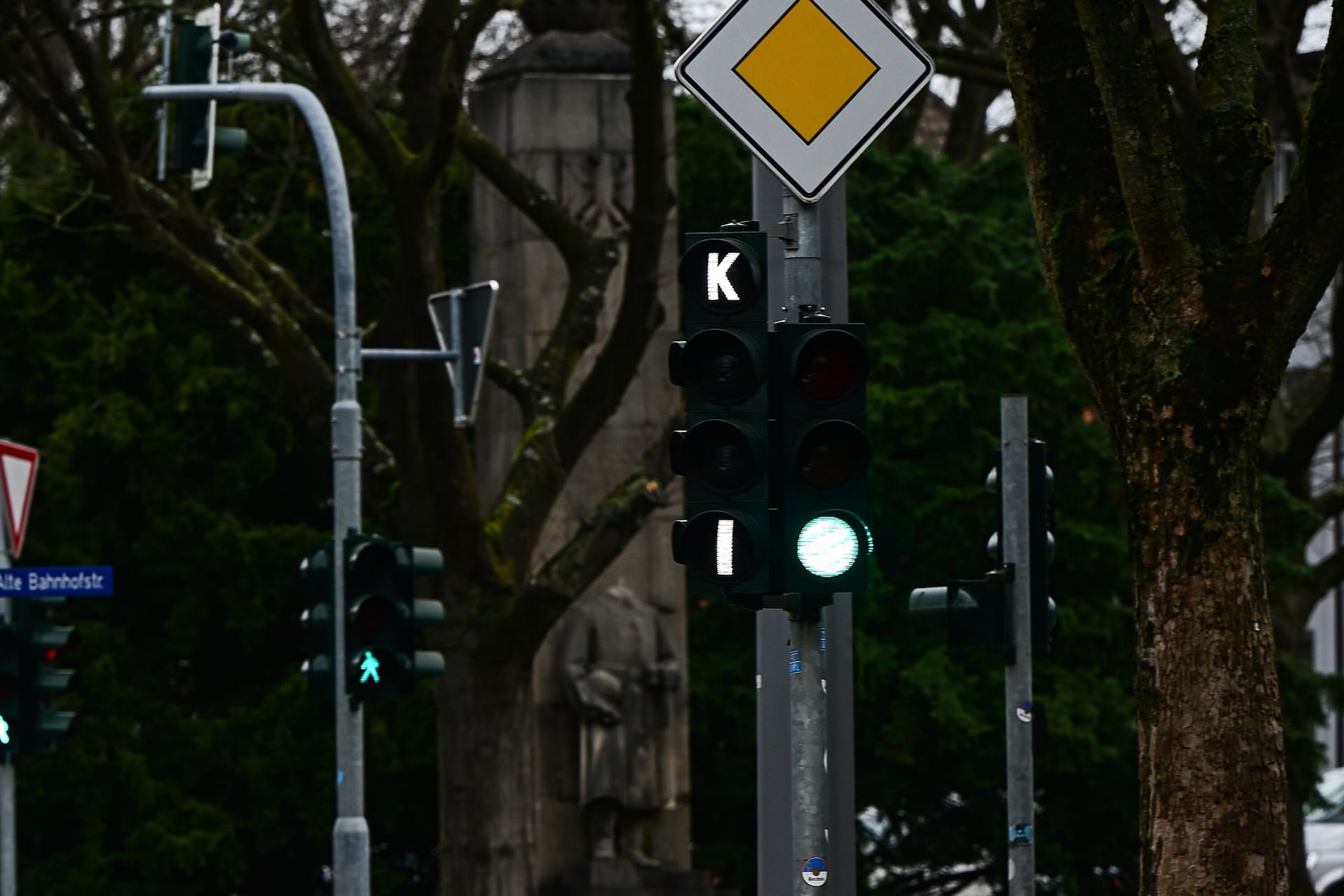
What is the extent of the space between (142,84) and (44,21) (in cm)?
327

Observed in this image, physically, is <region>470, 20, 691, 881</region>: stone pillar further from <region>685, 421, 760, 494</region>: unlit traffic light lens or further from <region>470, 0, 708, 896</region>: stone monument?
<region>685, 421, 760, 494</region>: unlit traffic light lens

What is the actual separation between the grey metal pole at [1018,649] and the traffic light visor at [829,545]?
2976 millimetres

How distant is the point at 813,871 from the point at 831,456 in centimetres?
120

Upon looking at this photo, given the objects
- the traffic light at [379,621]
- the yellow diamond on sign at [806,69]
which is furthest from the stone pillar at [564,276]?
the yellow diamond on sign at [806,69]

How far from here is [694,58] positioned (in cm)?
750

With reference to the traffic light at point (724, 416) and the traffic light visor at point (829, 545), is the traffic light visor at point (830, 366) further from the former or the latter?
the traffic light visor at point (829, 545)

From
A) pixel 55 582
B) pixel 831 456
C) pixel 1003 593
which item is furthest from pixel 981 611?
pixel 55 582

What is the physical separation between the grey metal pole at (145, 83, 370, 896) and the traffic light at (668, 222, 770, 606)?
5737mm

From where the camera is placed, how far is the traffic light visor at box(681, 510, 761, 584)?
732cm

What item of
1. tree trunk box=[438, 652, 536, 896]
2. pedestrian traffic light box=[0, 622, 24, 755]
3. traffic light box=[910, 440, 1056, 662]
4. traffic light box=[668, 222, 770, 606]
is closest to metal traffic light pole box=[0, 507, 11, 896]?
pedestrian traffic light box=[0, 622, 24, 755]

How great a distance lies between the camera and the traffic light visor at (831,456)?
290 inches

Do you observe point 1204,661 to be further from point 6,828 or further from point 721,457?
point 6,828

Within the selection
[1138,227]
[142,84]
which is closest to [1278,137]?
[142,84]

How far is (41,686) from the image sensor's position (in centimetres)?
1334
